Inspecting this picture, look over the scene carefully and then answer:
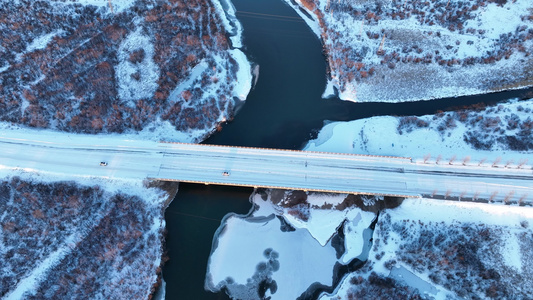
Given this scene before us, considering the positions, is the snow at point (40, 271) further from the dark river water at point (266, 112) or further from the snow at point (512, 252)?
the snow at point (512, 252)

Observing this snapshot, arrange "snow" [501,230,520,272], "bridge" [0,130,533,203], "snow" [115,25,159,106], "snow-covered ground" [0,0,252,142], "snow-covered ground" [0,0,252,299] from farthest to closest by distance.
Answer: "snow" [115,25,159,106]
"snow-covered ground" [0,0,252,142]
"bridge" [0,130,533,203]
"snow" [501,230,520,272]
"snow-covered ground" [0,0,252,299]

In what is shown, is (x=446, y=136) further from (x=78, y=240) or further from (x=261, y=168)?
(x=78, y=240)

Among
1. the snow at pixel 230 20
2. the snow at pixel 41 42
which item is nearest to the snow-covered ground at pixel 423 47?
the snow at pixel 230 20

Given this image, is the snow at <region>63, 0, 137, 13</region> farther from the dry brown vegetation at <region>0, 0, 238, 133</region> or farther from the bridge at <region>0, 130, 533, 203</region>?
the bridge at <region>0, 130, 533, 203</region>

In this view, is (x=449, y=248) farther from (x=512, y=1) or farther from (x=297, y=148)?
(x=512, y=1)

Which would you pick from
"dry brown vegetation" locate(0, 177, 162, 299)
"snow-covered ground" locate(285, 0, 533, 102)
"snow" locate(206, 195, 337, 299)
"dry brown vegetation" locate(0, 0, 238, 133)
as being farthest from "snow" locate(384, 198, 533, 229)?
"dry brown vegetation" locate(0, 177, 162, 299)

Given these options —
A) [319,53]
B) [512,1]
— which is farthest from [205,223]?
[512,1]
